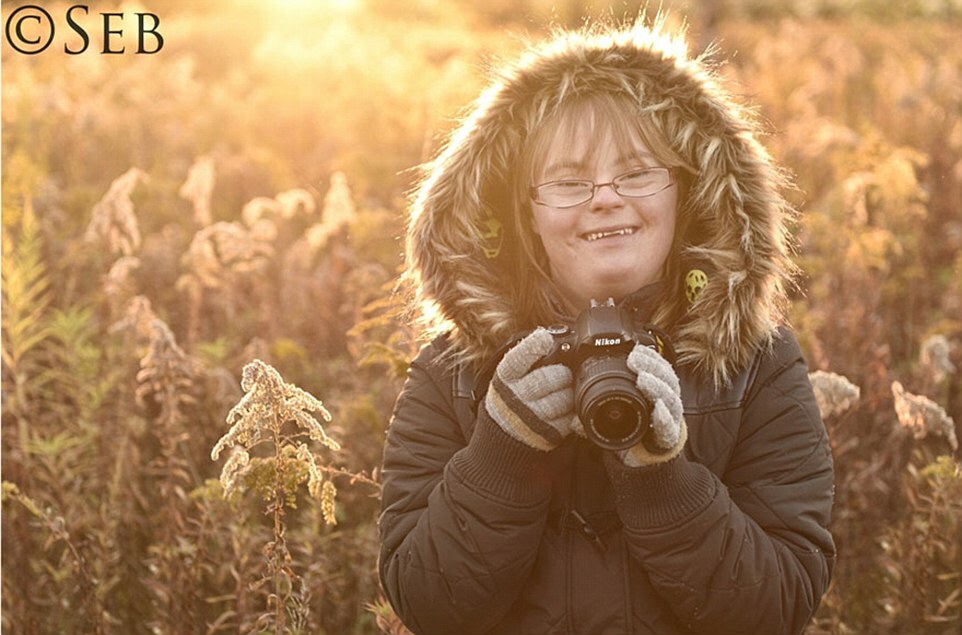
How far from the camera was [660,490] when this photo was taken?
8.03 feet

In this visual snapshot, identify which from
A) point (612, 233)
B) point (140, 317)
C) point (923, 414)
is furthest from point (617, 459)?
point (140, 317)

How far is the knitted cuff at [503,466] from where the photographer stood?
2492 mm

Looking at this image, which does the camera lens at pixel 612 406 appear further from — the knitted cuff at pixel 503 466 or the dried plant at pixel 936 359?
the dried plant at pixel 936 359

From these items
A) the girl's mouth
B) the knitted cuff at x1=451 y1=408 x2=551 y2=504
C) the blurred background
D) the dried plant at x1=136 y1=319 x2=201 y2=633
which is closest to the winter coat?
the knitted cuff at x1=451 y1=408 x2=551 y2=504

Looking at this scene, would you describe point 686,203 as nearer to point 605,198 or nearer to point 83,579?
point 605,198

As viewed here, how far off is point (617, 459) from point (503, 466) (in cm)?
26

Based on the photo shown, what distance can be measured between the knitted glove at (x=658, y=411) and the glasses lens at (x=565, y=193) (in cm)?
56

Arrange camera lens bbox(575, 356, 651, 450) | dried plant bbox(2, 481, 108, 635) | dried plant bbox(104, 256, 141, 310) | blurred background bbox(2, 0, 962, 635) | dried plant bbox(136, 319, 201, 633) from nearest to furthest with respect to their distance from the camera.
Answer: camera lens bbox(575, 356, 651, 450)
dried plant bbox(2, 481, 108, 635)
dried plant bbox(136, 319, 201, 633)
blurred background bbox(2, 0, 962, 635)
dried plant bbox(104, 256, 141, 310)

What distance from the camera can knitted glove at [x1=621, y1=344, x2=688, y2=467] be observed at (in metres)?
2.29

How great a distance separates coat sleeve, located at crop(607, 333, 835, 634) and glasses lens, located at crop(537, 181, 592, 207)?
65 cm

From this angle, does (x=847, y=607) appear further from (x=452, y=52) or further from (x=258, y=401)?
(x=452, y=52)

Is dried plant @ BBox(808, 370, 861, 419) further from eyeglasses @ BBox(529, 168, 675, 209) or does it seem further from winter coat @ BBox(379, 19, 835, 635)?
eyeglasses @ BBox(529, 168, 675, 209)

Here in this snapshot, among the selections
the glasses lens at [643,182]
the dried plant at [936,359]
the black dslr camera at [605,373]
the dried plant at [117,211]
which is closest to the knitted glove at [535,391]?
the black dslr camera at [605,373]

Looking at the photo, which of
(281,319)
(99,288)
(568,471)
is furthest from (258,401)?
(99,288)
